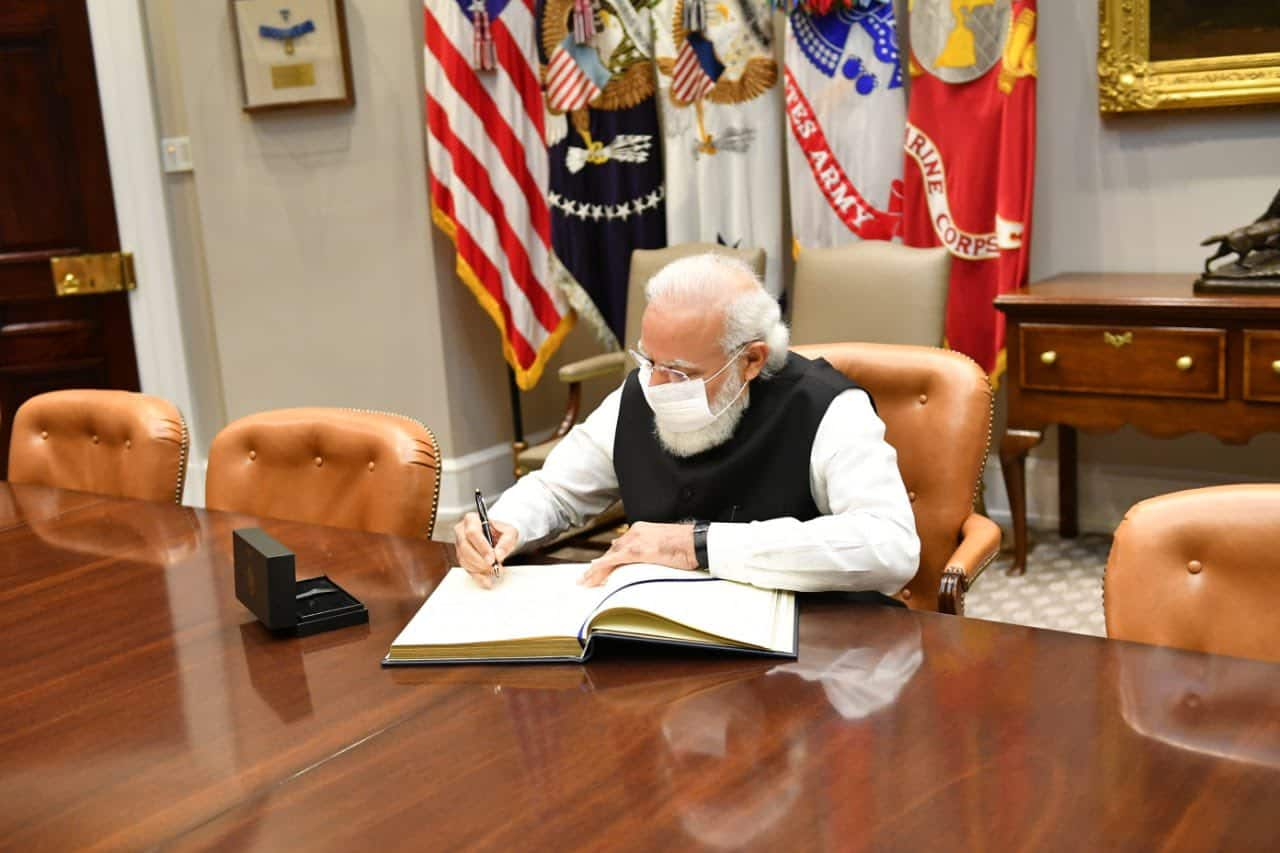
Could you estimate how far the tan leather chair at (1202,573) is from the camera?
1598 millimetres

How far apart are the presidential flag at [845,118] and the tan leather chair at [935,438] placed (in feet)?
5.99

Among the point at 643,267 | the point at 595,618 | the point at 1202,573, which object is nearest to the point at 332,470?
the point at 595,618

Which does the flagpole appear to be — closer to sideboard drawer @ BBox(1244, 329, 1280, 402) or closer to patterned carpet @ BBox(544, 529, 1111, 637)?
patterned carpet @ BBox(544, 529, 1111, 637)

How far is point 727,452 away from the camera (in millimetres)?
2104

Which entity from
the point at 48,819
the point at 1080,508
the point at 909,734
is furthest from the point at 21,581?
the point at 1080,508

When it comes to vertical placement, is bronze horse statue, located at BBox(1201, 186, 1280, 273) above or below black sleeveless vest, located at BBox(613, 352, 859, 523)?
above

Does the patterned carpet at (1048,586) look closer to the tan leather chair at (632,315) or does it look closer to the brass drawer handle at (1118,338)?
the tan leather chair at (632,315)

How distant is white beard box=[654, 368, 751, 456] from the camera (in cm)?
206

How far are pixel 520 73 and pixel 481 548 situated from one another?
10.3ft

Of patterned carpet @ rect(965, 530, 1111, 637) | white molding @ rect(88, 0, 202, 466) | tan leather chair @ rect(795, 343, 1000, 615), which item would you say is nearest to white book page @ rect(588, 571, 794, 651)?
tan leather chair @ rect(795, 343, 1000, 615)

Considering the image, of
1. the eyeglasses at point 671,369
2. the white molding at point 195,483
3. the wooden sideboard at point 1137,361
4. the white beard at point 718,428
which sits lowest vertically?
the white molding at point 195,483

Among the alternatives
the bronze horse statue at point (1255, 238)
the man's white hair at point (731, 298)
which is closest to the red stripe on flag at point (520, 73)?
the bronze horse statue at point (1255, 238)

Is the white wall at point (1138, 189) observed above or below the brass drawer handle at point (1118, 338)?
above

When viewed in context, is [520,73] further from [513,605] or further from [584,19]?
[513,605]
